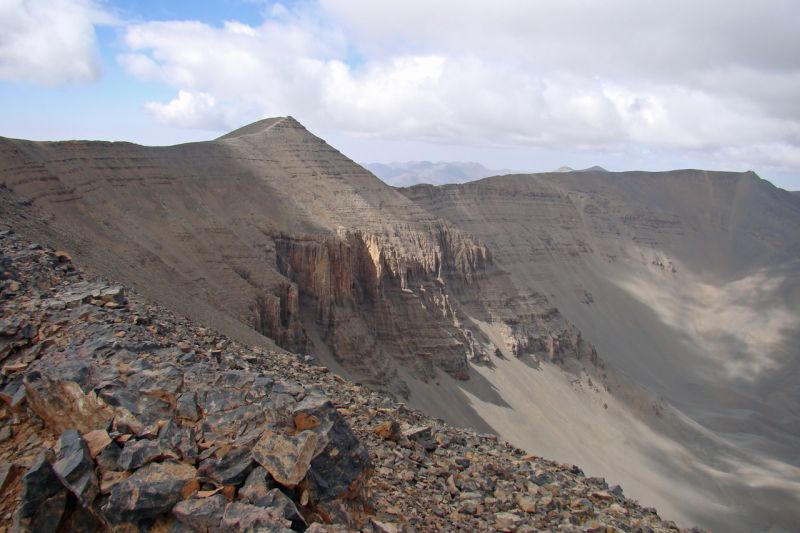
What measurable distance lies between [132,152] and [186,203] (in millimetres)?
4051

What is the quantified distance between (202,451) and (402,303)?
35955mm

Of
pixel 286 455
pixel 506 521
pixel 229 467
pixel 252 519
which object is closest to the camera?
pixel 252 519

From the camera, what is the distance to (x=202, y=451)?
845cm

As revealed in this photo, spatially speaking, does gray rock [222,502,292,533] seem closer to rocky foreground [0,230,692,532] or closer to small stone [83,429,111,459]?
rocky foreground [0,230,692,532]

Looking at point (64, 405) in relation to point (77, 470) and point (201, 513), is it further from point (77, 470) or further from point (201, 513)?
point (201, 513)

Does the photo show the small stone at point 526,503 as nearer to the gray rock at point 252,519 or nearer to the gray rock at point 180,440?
the gray rock at point 252,519

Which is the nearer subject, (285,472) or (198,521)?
(198,521)

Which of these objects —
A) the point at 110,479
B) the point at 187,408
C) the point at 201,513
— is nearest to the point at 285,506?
the point at 201,513

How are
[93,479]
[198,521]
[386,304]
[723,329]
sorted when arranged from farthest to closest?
[723,329], [386,304], [93,479], [198,521]

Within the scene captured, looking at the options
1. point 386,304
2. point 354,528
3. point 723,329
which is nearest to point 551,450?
point 386,304

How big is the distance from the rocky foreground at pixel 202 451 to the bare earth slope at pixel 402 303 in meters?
9.95

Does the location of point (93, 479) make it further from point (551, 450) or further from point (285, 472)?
point (551, 450)

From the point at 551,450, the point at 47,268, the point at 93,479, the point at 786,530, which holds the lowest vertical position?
the point at 786,530

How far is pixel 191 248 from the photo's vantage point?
3262 cm
